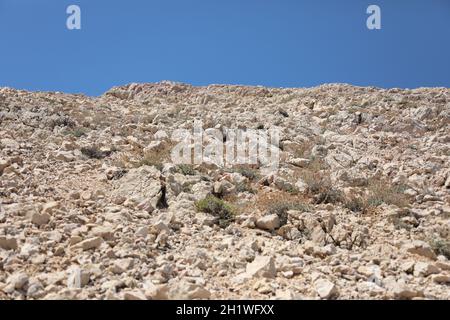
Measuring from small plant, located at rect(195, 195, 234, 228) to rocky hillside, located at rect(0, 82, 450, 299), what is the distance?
0.02 metres

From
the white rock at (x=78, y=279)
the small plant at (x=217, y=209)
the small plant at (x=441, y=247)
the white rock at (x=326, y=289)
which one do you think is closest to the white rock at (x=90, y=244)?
the white rock at (x=78, y=279)

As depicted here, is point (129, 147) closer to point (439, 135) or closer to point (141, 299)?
point (141, 299)

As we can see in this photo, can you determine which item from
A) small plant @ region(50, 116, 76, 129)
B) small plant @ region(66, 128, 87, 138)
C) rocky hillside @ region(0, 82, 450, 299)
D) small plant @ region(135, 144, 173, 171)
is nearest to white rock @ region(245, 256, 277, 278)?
rocky hillside @ region(0, 82, 450, 299)

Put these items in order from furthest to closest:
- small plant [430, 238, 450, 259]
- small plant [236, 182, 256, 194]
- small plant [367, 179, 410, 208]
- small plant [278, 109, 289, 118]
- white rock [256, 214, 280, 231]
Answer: small plant [278, 109, 289, 118], small plant [236, 182, 256, 194], small plant [367, 179, 410, 208], white rock [256, 214, 280, 231], small plant [430, 238, 450, 259]

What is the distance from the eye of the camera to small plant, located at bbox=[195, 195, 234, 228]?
7.30 m

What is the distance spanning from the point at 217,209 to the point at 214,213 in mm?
114

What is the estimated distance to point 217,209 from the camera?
7.45 metres

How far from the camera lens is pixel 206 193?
8.12m

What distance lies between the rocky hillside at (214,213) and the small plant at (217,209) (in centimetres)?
2

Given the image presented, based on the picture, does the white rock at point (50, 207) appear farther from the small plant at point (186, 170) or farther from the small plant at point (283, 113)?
the small plant at point (283, 113)

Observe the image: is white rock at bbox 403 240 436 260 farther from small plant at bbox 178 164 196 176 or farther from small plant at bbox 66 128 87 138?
small plant at bbox 66 128 87 138

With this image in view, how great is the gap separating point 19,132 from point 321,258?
830 cm

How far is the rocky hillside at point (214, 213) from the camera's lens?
5.24m

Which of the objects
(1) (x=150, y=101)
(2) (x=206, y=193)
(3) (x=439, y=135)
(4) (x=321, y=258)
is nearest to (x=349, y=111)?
(3) (x=439, y=135)
